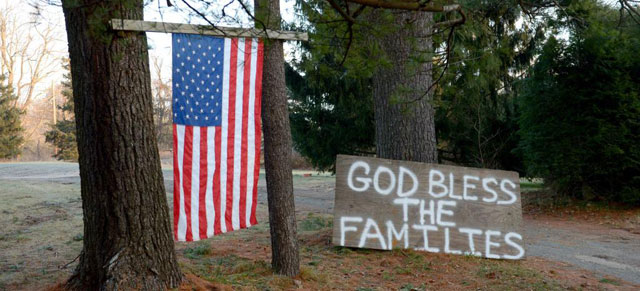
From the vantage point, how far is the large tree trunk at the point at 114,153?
3.96 meters

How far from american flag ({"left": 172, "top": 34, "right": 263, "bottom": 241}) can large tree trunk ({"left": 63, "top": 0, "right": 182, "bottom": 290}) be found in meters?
0.85

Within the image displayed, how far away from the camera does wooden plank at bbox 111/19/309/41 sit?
3.93m

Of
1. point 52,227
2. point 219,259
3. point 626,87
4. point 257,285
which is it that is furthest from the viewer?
point 626,87

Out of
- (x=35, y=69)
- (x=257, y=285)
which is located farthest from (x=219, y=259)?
(x=35, y=69)

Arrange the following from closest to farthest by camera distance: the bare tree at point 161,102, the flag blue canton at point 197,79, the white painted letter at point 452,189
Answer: the flag blue canton at point 197,79 → the white painted letter at point 452,189 → the bare tree at point 161,102

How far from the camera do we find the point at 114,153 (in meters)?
3.99

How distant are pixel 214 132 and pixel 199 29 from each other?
1115 mm

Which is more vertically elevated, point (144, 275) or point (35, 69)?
point (35, 69)

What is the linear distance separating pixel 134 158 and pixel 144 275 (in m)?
0.96

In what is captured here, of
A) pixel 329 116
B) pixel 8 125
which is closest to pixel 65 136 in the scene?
pixel 8 125

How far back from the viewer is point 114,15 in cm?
396

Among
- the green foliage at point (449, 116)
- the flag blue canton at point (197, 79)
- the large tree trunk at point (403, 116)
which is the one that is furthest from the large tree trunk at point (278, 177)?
the green foliage at point (449, 116)

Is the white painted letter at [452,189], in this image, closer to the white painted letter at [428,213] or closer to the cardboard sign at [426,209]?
the cardboard sign at [426,209]

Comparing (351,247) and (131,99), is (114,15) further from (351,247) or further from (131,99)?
(351,247)
